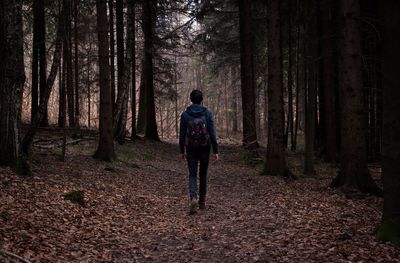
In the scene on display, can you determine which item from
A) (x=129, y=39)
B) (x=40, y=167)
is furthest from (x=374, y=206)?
(x=129, y=39)

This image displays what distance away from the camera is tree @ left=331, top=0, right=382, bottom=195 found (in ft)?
33.5

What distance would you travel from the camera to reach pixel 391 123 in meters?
6.05

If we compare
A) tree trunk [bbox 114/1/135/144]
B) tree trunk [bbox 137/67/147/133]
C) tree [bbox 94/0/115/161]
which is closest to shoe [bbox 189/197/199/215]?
tree [bbox 94/0/115/161]

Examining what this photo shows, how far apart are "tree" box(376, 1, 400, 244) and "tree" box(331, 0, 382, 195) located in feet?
14.2

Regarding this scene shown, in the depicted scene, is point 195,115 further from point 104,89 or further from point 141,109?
point 141,109

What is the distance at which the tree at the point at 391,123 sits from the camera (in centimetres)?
587

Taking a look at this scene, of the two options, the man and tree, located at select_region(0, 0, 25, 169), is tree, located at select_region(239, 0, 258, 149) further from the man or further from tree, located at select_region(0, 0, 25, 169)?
tree, located at select_region(0, 0, 25, 169)

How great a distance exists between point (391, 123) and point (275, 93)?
24.0 feet

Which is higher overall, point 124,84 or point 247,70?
point 247,70

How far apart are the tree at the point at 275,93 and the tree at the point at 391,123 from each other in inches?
282

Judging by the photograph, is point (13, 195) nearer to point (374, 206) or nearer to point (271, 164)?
point (374, 206)

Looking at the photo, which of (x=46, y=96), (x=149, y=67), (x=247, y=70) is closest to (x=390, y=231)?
(x=46, y=96)

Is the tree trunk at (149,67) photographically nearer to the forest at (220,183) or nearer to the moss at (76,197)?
the forest at (220,183)

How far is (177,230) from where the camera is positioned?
7.61 meters
